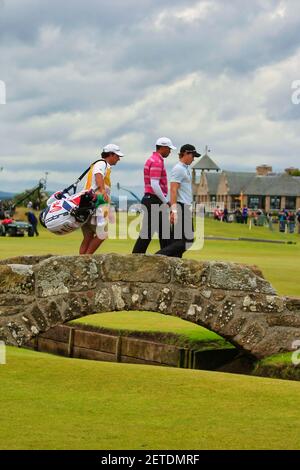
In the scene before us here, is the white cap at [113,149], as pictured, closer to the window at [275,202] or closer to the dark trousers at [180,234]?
the dark trousers at [180,234]

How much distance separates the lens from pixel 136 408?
816 cm

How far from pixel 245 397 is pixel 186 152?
5989 mm

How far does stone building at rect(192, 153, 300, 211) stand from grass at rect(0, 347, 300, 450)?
161725 mm

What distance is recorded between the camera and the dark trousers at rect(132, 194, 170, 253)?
13891 millimetres

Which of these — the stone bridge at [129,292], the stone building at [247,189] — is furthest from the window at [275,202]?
the stone bridge at [129,292]

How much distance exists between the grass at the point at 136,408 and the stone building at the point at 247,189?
162 m

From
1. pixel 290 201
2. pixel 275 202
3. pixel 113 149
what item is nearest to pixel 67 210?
pixel 113 149

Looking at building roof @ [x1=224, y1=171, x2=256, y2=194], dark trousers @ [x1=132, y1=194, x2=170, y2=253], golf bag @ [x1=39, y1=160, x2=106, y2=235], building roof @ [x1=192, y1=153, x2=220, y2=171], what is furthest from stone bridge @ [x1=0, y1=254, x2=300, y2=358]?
building roof @ [x1=192, y1=153, x2=220, y2=171]

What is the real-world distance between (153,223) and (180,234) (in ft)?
1.48

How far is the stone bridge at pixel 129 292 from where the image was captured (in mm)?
11617

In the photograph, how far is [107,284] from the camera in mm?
11695

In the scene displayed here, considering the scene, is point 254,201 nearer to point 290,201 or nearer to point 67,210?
point 290,201

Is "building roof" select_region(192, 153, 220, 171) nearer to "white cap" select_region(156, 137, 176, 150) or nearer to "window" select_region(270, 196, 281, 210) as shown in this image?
"window" select_region(270, 196, 281, 210)
